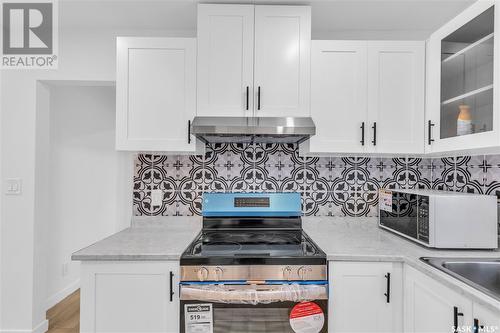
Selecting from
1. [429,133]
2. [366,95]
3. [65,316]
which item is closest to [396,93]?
[366,95]

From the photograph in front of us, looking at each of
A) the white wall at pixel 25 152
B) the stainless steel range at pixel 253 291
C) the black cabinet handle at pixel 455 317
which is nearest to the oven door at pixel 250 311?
the stainless steel range at pixel 253 291

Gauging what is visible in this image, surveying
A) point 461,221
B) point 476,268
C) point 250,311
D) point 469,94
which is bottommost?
point 250,311

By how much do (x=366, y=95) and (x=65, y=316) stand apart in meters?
3.12

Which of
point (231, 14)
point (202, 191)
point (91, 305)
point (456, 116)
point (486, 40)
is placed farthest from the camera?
point (202, 191)

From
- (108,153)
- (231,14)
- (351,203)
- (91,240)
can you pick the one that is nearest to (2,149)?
(108,153)

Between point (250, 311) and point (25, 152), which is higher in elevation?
point (25, 152)

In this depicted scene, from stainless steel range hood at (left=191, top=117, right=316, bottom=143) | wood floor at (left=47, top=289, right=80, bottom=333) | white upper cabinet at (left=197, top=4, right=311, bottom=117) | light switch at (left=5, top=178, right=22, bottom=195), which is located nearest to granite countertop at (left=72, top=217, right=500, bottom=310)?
stainless steel range hood at (left=191, top=117, right=316, bottom=143)

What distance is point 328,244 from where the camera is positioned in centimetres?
184

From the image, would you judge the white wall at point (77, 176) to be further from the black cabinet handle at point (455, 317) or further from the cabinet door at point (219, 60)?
the black cabinet handle at point (455, 317)

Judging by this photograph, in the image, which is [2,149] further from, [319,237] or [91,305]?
[319,237]

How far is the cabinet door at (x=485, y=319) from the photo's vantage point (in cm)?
108

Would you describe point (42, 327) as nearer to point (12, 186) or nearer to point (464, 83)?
point (12, 186)

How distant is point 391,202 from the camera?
2113mm

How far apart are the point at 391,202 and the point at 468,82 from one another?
84cm
